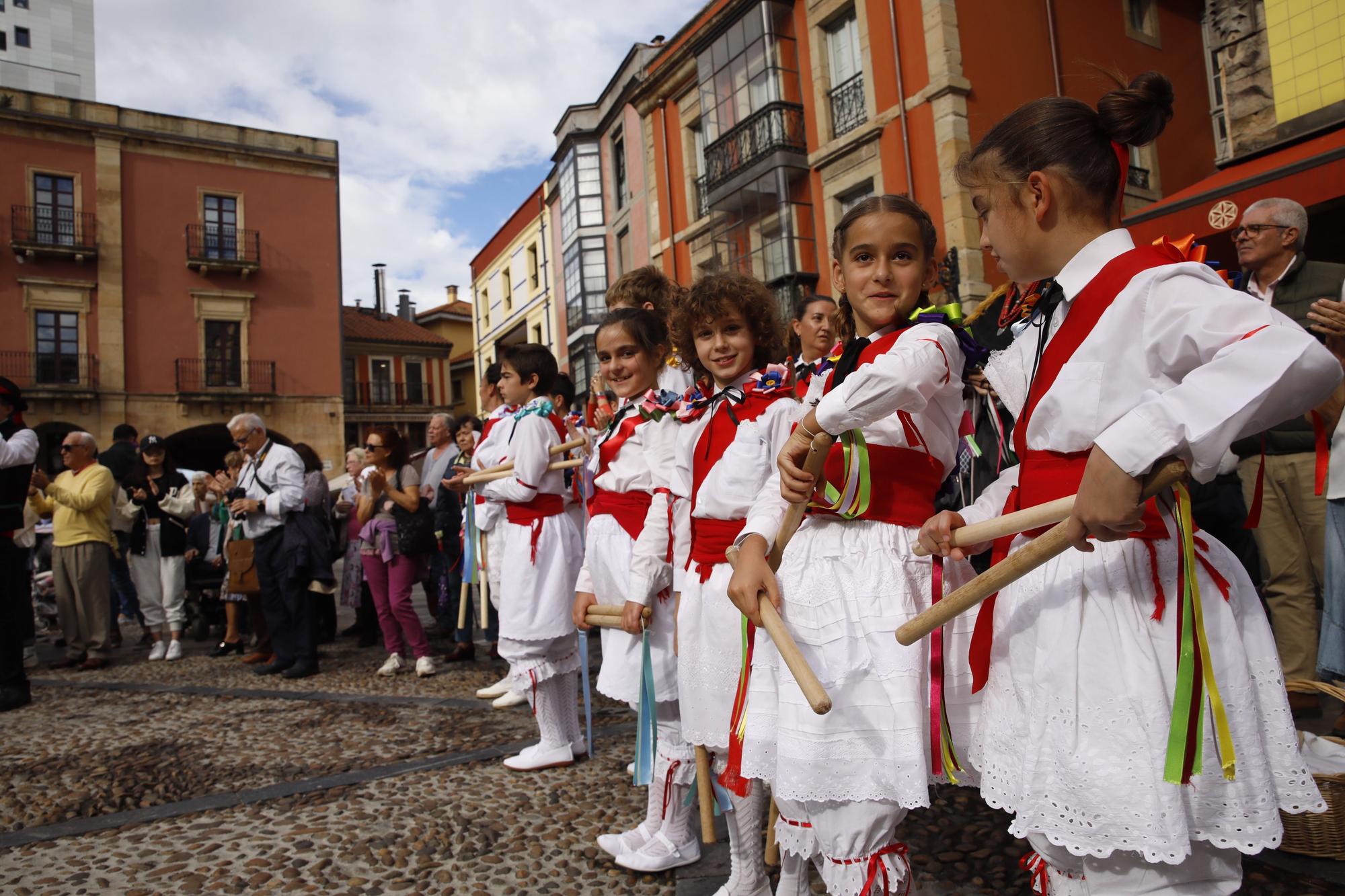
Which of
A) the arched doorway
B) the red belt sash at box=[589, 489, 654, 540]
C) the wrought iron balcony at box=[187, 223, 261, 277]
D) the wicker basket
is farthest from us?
the wrought iron balcony at box=[187, 223, 261, 277]

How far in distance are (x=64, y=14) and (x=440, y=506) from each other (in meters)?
56.5

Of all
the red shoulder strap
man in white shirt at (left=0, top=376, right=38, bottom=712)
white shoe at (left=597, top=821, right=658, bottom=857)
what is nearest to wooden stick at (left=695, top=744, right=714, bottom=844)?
white shoe at (left=597, top=821, right=658, bottom=857)

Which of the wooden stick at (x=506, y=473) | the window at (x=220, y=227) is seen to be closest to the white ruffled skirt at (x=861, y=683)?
the wooden stick at (x=506, y=473)

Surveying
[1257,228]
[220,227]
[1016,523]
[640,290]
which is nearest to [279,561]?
[640,290]

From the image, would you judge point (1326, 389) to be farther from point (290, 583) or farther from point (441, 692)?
point (290, 583)

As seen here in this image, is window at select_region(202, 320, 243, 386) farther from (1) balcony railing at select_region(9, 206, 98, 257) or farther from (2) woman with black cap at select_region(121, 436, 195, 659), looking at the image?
(2) woman with black cap at select_region(121, 436, 195, 659)

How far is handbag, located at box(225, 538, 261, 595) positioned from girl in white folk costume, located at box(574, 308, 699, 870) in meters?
4.46

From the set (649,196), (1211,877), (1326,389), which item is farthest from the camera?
(649,196)

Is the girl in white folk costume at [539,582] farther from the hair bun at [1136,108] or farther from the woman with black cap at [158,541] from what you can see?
the woman with black cap at [158,541]

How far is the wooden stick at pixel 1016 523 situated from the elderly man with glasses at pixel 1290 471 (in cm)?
309

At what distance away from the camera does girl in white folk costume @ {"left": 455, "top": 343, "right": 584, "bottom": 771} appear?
12.9 feet

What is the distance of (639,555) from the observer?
2.78 metres

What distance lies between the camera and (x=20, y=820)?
343cm

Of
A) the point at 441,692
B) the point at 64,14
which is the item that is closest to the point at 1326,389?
the point at 441,692
